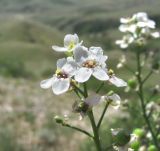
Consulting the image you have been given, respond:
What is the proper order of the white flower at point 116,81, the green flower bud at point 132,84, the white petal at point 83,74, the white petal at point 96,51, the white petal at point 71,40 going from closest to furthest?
the white petal at point 83,74 < the white flower at point 116,81 < the white petal at point 96,51 < the white petal at point 71,40 < the green flower bud at point 132,84

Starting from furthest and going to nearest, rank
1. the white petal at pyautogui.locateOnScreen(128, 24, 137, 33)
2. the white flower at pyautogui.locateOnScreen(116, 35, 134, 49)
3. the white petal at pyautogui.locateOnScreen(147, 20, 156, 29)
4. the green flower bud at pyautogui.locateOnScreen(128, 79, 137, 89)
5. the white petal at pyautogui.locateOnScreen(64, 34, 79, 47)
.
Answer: the white flower at pyautogui.locateOnScreen(116, 35, 134, 49), the white petal at pyautogui.locateOnScreen(128, 24, 137, 33), the green flower bud at pyautogui.locateOnScreen(128, 79, 137, 89), the white petal at pyautogui.locateOnScreen(147, 20, 156, 29), the white petal at pyautogui.locateOnScreen(64, 34, 79, 47)

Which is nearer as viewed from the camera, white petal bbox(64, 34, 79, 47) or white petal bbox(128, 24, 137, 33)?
white petal bbox(64, 34, 79, 47)

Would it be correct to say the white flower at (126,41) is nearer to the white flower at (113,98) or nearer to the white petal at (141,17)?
the white petal at (141,17)

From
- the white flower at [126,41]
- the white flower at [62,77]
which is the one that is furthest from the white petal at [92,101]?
the white flower at [126,41]

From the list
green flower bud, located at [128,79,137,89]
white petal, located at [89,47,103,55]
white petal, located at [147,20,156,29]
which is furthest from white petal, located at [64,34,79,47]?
green flower bud, located at [128,79,137,89]

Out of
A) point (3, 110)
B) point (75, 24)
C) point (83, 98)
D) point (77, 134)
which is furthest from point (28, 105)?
point (75, 24)

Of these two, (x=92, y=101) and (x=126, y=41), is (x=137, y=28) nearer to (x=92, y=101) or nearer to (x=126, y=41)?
(x=126, y=41)

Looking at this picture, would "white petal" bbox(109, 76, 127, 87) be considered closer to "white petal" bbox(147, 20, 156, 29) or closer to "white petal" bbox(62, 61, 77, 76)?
"white petal" bbox(62, 61, 77, 76)

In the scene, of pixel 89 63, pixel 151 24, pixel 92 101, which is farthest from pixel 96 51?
pixel 151 24

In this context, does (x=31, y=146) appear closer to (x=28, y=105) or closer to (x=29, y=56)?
(x=28, y=105)
